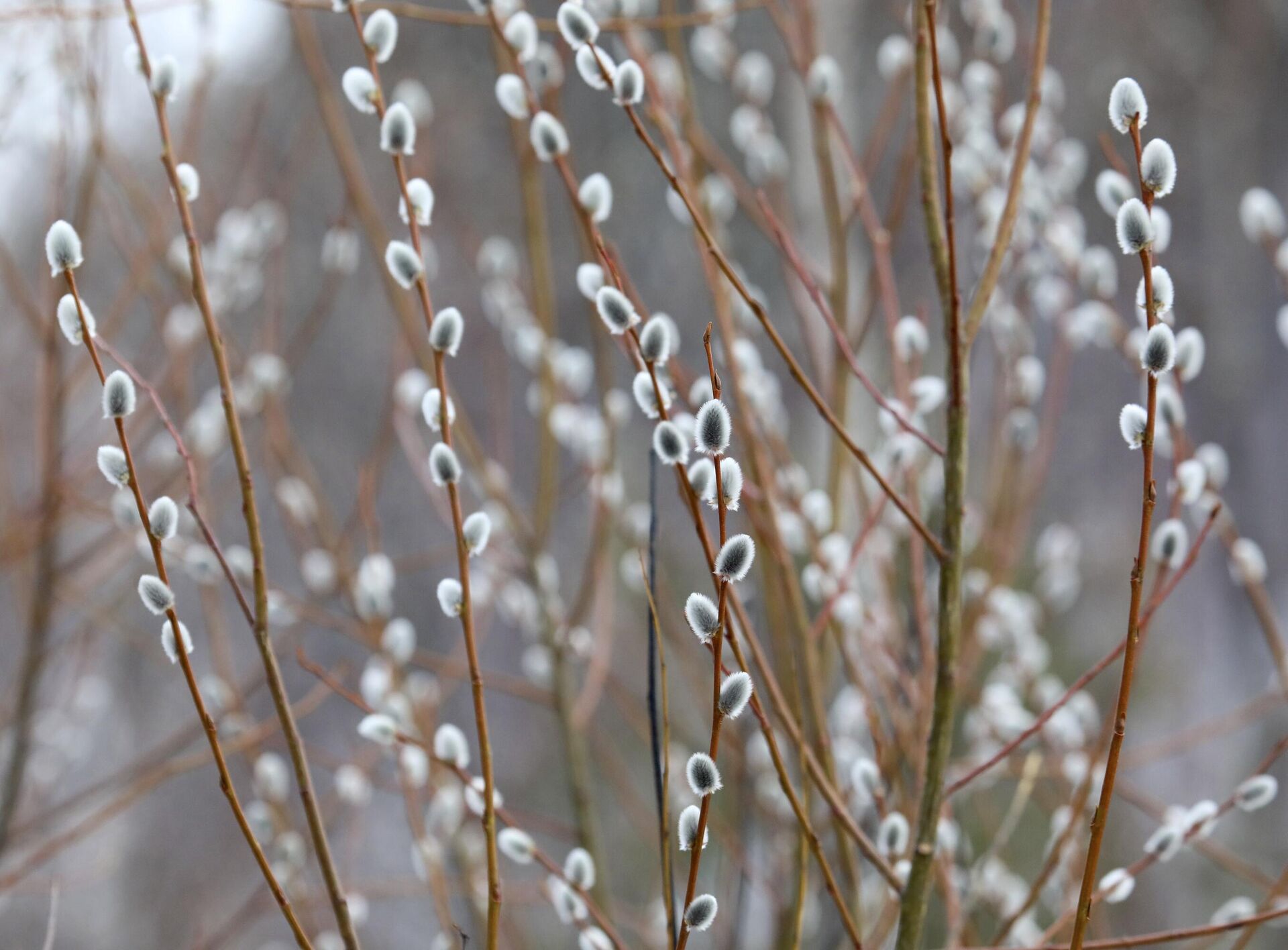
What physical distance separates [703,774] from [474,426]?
5.68 meters

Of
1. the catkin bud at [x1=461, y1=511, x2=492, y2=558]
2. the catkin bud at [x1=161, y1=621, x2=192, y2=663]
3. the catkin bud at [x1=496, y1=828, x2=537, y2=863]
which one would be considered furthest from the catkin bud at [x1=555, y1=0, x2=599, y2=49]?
the catkin bud at [x1=496, y1=828, x2=537, y2=863]

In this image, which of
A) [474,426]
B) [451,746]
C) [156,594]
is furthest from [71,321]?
[474,426]

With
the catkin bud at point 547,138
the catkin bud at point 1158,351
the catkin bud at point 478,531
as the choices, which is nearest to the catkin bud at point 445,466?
the catkin bud at point 478,531

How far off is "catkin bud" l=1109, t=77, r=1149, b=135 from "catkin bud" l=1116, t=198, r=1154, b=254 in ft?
0.13

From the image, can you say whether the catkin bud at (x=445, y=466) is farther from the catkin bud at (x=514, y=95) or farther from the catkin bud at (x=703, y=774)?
the catkin bud at (x=514, y=95)

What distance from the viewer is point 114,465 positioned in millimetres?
596

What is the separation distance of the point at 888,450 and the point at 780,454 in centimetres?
11

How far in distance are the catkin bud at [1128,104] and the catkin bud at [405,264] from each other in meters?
0.38

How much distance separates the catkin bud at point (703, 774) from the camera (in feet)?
1.78

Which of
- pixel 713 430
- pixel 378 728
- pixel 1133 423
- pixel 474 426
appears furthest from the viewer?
pixel 474 426

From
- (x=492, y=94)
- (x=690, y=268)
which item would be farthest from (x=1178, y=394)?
(x=492, y=94)

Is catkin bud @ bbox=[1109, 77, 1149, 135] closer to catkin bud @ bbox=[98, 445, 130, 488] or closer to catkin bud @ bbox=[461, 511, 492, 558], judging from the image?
catkin bud @ bbox=[461, 511, 492, 558]

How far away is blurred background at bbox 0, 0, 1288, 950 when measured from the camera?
1.28 m

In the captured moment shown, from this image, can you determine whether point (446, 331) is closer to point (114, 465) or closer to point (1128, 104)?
point (114, 465)
